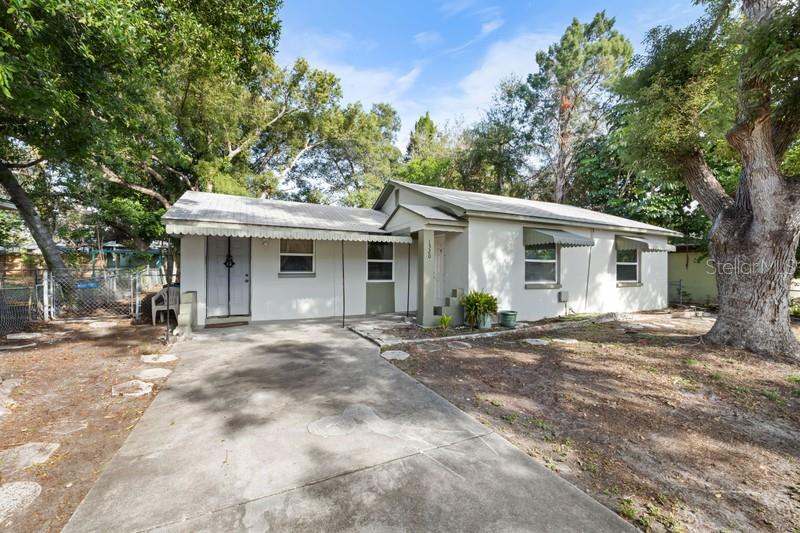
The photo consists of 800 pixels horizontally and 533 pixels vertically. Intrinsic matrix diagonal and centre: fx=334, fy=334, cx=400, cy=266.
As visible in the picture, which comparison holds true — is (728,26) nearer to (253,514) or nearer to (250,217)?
(253,514)

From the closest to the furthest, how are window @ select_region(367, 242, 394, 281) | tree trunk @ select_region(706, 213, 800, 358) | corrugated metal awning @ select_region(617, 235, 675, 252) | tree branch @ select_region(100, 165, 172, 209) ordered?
1. tree trunk @ select_region(706, 213, 800, 358)
2. window @ select_region(367, 242, 394, 281)
3. corrugated metal awning @ select_region(617, 235, 675, 252)
4. tree branch @ select_region(100, 165, 172, 209)

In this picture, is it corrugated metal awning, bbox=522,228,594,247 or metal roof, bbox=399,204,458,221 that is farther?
corrugated metal awning, bbox=522,228,594,247

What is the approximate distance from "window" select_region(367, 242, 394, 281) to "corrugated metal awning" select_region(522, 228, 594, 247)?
428 centimetres

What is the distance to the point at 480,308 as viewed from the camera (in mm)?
8680

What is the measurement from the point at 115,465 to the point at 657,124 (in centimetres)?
1075

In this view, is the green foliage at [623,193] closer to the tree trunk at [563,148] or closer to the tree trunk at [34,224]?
the tree trunk at [563,148]

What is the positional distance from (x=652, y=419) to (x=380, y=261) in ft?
27.1

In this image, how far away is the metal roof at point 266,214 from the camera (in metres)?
8.88

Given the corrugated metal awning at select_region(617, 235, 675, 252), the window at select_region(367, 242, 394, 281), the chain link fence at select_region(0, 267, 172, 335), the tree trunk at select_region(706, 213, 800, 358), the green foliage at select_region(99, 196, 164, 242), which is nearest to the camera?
the tree trunk at select_region(706, 213, 800, 358)

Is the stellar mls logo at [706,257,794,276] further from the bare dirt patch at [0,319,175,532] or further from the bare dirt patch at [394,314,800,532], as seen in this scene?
the bare dirt patch at [0,319,175,532]

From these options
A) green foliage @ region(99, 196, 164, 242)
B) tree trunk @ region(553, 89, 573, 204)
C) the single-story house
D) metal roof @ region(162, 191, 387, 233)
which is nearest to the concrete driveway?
metal roof @ region(162, 191, 387, 233)

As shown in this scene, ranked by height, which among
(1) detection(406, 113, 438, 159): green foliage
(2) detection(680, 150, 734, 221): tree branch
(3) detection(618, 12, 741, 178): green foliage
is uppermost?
(1) detection(406, 113, 438, 159): green foliage

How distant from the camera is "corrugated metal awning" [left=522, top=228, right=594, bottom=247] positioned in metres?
9.25

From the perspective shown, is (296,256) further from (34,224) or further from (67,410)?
(34,224)
